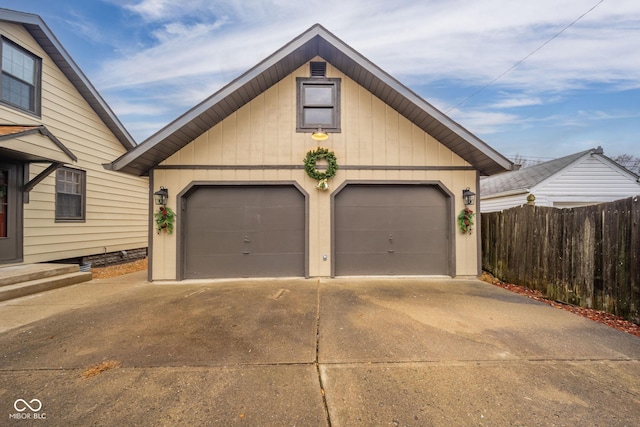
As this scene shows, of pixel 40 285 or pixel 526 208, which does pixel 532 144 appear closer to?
pixel 526 208

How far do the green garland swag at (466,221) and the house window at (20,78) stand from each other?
10766 millimetres

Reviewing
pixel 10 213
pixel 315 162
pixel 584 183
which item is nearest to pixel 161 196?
pixel 315 162

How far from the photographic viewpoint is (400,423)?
170cm

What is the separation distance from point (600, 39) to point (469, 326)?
11.4m

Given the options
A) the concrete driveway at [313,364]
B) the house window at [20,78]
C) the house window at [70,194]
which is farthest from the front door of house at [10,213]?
the concrete driveway at [313,364]

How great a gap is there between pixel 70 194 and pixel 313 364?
8916 mm

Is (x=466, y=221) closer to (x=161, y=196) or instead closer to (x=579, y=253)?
(x=579, y=253)

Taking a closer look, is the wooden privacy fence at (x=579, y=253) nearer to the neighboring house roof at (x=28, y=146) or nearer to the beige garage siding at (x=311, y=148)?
the beige garage siding at (x=311, y=148)

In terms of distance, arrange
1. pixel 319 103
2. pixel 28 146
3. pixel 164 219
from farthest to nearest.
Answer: pixel 319 103, pixel 164 219, pixel 28 146

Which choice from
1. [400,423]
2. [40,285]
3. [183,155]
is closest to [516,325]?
[400,423]

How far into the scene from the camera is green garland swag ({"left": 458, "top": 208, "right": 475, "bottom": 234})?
18.9 feet

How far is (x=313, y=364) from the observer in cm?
239

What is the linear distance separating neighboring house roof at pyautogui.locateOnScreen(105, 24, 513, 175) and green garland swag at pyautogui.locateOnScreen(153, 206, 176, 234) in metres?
1.07

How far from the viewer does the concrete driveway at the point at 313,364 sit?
5.91 ft
